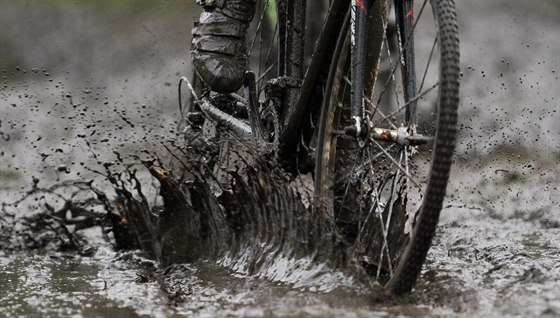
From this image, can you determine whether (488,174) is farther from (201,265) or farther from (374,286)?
(374,286)

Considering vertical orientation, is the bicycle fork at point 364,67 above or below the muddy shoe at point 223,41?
below

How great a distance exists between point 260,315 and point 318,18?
4.76 m

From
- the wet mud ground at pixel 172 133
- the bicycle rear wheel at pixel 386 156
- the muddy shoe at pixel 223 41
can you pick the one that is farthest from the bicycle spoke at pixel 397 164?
the muddy shoe at pixel 223 41

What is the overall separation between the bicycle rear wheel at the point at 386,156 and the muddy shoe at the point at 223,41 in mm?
700

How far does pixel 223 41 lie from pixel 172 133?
1.07 meters

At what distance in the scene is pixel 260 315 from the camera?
340cm

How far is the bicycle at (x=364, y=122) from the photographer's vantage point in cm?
336

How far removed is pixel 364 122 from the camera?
398 cm

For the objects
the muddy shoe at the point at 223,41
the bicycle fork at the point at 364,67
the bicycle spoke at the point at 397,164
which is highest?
the muddy shoe at the point at 223,41

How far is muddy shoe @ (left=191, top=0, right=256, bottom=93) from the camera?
16.0ft

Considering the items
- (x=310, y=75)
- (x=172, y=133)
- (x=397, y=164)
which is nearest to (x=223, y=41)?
(x=310, y=75)

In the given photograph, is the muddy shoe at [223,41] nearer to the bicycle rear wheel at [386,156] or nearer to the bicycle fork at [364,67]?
the bicycle rear wheel at [386,156]

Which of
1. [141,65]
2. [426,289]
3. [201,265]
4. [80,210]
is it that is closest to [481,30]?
[141,65]

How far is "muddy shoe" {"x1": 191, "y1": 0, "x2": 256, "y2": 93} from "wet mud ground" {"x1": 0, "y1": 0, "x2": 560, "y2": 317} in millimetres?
908
